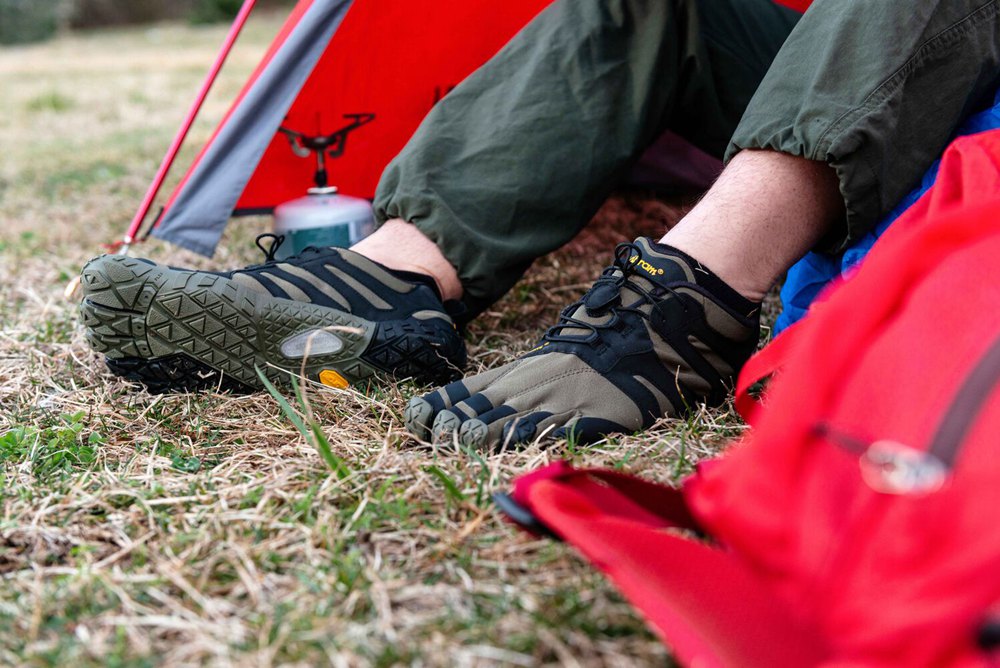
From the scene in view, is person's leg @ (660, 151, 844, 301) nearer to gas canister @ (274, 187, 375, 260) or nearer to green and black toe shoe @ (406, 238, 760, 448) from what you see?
green and black toe shoe @ (406, 238, 760, 448)

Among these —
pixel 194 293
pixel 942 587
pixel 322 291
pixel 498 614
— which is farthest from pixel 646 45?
pixel 942 587

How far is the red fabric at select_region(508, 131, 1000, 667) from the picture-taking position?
567mm

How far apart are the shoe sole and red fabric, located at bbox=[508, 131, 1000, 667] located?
0.64 meters

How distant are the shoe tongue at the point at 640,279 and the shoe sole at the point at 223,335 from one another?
0.24 metres

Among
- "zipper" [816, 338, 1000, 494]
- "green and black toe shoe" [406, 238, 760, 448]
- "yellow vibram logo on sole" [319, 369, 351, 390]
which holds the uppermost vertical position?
"zipper" [816, 338, 1000, 494]

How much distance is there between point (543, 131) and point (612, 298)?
1.11 feet

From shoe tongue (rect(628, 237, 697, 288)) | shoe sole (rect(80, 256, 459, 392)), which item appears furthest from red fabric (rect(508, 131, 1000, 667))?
shoe sole (rect(80, 256, 459, 392))

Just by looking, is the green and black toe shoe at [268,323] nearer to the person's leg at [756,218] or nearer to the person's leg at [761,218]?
the person's leg at [756,218]

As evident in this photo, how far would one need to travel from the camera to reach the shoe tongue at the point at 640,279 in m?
1.20

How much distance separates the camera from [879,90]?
111cm

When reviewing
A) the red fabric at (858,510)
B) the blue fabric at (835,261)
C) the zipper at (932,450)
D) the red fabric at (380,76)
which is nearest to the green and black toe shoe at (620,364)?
the blue fabric at (835,261)

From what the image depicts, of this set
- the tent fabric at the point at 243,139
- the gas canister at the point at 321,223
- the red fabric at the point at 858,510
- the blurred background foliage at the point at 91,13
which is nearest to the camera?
the red fabric at the point at 858,510

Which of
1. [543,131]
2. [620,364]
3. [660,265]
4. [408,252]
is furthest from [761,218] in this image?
[408,252]

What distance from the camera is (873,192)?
3.78ft
